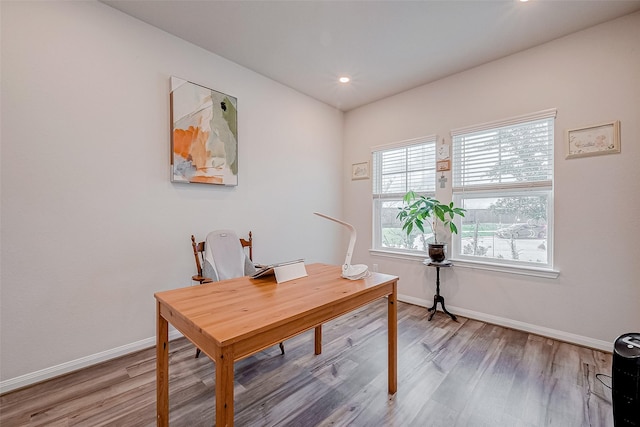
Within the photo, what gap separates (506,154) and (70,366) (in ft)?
14.1

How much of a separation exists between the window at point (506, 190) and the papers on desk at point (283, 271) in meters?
2.18

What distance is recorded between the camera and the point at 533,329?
2.62m

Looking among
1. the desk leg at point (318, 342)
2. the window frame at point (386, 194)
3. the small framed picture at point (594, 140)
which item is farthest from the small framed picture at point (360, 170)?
the desk leg at point (318, 342)

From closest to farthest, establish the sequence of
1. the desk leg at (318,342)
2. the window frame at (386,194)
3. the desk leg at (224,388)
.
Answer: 1. the desk leg at (224,388)
2. the desk leg at (318,342)
3. the window frame at (386,194)

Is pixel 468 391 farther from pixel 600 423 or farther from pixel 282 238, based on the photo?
pixel 282 238

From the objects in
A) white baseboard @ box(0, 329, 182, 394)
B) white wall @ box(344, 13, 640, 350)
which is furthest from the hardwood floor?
white wall @ box(344, 13, 640, 350)

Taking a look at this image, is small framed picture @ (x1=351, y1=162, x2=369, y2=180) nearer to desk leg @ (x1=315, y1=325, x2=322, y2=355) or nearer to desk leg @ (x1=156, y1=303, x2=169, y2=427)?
desk leg @ (x1=315, y1=325, x2=322, y2=355)

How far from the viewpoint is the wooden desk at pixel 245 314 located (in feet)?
3.14

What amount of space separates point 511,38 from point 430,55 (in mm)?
701

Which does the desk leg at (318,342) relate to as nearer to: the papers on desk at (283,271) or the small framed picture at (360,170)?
the papers on desk at (283,271)

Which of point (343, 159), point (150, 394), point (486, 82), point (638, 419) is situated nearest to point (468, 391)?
point (638, 419)

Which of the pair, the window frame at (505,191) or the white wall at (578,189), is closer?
the white wall at (578,189)

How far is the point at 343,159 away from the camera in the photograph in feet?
14.2

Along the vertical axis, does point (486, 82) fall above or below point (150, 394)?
above
